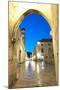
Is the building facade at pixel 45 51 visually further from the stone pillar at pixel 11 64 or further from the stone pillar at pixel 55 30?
the stone pillar at pixel 11 64

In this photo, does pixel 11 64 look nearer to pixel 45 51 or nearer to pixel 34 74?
pixel 34 74

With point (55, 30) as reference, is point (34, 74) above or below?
below

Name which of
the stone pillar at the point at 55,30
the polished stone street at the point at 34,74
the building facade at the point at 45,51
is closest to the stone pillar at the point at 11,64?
the polished stone street at the point at 34,74

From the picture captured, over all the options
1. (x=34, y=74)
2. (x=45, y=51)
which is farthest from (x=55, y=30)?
(x=34, y=74)

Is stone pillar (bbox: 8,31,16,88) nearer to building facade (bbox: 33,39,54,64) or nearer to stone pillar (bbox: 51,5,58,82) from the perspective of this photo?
building facade (bbox: 33,39,54,64)

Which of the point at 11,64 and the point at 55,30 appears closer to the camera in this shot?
the point at 11,64

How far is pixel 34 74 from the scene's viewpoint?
2.86m

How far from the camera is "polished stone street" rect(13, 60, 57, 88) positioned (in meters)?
2.82

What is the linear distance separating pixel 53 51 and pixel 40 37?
25cm

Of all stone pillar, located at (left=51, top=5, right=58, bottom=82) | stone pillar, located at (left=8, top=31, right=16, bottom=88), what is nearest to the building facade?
stone pillar, located at (left=51, top=5, right=58, bottom=82)

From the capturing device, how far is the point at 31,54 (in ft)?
9.31

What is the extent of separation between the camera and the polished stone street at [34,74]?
111 inches

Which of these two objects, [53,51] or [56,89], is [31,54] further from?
[56,89]

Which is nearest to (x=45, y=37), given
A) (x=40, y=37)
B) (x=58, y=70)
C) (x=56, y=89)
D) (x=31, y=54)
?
(x=40, y=37)
